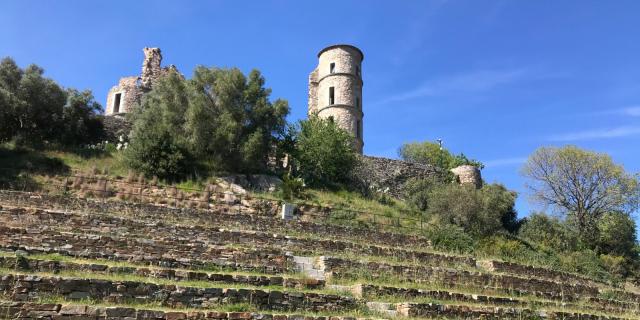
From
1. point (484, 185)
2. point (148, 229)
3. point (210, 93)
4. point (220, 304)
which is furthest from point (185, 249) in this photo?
point (484, 185)

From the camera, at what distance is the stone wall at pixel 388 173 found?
34.3 m

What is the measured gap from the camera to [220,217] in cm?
1950

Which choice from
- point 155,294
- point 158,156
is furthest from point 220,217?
Answer: point 155,294

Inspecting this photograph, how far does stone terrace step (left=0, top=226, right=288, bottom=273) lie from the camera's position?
12.9 metres

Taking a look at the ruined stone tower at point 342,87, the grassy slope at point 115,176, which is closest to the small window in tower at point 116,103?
the grassy slope at point 115,176

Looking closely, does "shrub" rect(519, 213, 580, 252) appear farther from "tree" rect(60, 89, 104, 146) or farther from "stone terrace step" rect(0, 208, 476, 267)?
"tree" rect(60, 89, 104, 146)

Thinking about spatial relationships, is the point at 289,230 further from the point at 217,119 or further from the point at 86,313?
the point at 86,313

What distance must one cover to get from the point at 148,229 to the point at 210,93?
14.0 m

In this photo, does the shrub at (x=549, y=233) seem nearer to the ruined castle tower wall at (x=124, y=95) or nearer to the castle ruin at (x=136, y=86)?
the castle ruin at (x=136, y=86)

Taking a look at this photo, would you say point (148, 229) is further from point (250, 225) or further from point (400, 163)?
point (400, 163)

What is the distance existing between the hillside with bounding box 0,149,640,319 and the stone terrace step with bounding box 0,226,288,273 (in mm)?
33

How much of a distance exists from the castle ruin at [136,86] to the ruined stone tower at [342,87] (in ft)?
35.6

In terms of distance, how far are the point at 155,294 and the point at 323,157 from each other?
2108cm

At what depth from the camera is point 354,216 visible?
84.9ft
